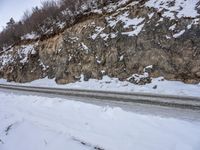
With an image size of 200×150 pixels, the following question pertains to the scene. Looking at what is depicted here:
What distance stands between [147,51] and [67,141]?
9768mm

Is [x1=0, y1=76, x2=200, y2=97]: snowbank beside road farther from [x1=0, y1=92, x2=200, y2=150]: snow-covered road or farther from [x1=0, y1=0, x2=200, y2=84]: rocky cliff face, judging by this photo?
[x1=0, y1=92, x2=200, y2=150]: snow-covered road

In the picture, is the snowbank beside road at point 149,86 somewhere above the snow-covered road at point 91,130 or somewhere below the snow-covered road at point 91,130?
above

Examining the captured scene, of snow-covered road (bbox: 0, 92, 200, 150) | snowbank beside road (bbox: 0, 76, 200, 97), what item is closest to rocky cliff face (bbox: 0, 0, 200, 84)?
snowbank beside road (bbox: 0, 76, 200, 97)

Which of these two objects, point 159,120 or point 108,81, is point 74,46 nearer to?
point 108,81

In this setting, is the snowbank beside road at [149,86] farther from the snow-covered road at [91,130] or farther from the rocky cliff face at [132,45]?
the snow-covered road at [91,130]

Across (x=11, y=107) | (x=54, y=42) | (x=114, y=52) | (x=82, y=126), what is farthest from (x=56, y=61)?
(x=82, y=126)

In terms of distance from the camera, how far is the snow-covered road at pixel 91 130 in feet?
25.3

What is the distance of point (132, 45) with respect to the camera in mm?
18422

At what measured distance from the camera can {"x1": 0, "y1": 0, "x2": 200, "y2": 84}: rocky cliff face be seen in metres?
15.6

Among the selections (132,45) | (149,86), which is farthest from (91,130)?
(132,45)

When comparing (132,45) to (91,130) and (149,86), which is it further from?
(91,130)

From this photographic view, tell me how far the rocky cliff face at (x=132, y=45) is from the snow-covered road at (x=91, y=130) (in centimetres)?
567

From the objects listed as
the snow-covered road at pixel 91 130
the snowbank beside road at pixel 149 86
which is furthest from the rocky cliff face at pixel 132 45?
the snow-covered road at pixel 91 130

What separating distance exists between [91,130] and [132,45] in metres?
10.1
